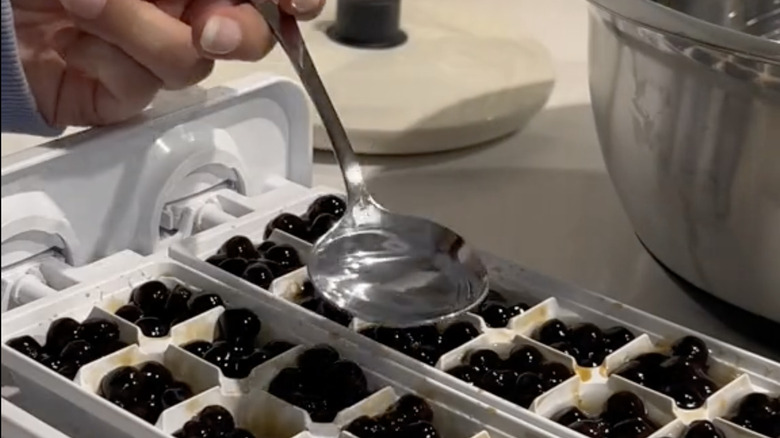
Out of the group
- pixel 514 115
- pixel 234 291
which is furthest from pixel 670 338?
pixel 514 115

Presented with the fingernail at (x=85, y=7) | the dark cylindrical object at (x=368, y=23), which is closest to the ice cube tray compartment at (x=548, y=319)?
the fingernail at (x=85, y=7)

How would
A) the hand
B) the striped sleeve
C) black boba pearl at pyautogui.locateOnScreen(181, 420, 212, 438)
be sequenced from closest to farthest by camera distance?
the striped sleeve → black boba pearl at pyautogui.locateOnScreen(181, 420, 212, 438) → the hand

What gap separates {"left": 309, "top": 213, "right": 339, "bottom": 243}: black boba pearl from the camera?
0.59 meters

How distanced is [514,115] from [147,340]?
0.33 m

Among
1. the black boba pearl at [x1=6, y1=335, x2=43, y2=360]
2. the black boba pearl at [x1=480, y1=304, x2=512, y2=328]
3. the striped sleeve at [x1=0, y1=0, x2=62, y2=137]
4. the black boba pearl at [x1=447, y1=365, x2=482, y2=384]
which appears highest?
the striped sleeve at [x1=0, y1=0, x2=62, y2=137]

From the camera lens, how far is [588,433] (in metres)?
0.45

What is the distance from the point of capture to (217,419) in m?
0.45

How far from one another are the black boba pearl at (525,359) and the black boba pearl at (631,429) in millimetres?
43

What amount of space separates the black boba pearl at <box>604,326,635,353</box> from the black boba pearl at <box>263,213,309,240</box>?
0.15 m

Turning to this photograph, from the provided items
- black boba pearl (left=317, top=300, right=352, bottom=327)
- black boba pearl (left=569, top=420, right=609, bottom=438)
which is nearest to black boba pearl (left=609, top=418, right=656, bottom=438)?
black boba pearl (left=569, top=420, right=609, bottom=438)

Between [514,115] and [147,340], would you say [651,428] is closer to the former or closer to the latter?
[147,340]

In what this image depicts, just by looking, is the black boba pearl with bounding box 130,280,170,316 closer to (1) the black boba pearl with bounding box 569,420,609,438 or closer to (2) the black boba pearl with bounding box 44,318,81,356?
(2) the black boba pearl with bounding box 44,318,81,356

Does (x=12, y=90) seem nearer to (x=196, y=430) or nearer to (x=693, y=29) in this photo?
(x=196, y=430)

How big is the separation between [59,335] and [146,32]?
13cm
